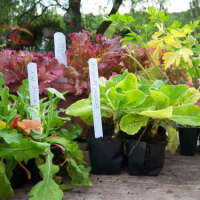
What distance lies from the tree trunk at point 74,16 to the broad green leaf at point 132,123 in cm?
409

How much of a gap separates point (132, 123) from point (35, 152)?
0.98 ft

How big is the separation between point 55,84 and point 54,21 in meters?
4.75

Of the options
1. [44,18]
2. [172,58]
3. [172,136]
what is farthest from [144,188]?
[44,18]

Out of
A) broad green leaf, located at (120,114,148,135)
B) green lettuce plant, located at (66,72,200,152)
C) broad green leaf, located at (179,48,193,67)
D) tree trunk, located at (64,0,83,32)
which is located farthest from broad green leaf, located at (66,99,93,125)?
tree trunk, located at (64,0,83,32)

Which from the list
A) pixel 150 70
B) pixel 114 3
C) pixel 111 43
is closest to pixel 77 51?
pixel 111 43

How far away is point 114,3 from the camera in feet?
18.1

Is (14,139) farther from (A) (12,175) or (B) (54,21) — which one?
(B) (54,21)

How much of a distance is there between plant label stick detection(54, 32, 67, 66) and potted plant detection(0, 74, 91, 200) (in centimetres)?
30

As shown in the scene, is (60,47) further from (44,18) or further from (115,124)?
(44,18)

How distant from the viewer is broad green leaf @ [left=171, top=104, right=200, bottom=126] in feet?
2.81

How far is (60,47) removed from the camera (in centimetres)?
118

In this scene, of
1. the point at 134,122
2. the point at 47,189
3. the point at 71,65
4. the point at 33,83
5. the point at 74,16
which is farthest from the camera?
the point at 74,16

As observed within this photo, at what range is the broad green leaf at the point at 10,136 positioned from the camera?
69 cm

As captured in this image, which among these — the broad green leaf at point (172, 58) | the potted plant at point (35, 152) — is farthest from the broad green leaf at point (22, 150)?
the broad green leaf at point (172, 58)
